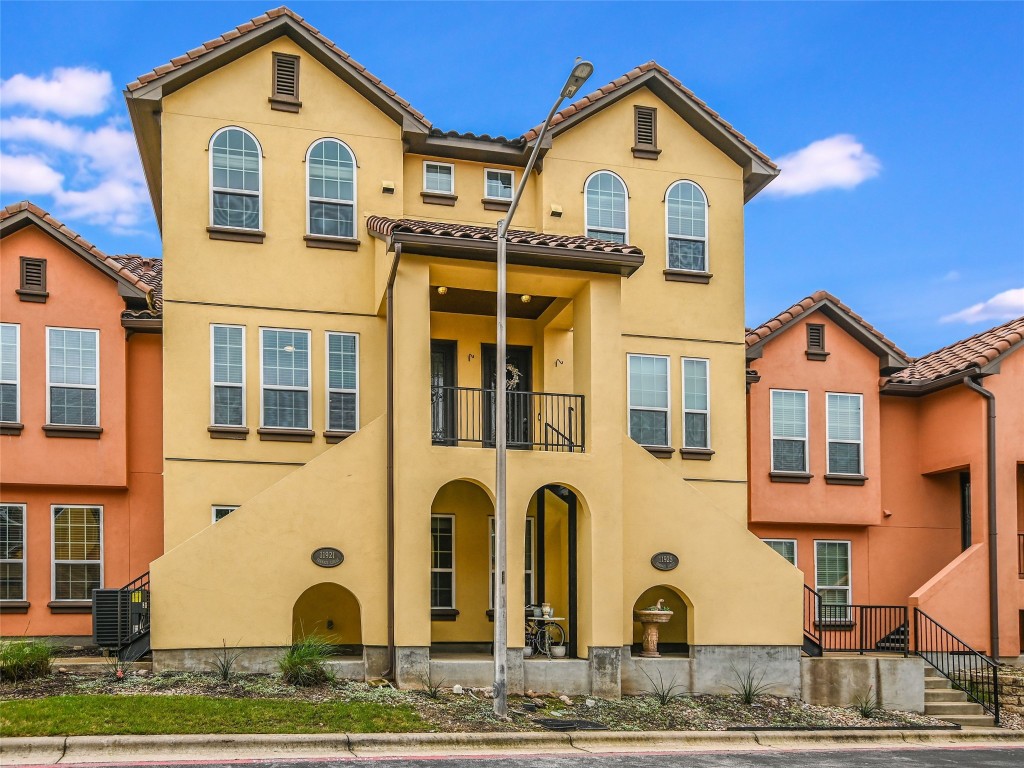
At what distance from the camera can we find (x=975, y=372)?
923 inches

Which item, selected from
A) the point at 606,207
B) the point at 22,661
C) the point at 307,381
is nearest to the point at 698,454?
the point at 606,207

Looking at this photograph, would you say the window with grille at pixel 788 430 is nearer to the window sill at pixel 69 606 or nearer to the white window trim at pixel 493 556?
the white window trim at pixel 493 556

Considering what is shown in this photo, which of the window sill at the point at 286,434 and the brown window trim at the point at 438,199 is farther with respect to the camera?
the brown window trim at the point at 438,199

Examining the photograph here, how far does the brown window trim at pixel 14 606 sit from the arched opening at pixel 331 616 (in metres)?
4.85

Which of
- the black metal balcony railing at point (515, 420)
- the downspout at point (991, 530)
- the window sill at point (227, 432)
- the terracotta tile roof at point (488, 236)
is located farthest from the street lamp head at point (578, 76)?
the downspout at point (991, 530)

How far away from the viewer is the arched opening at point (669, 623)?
2095cm

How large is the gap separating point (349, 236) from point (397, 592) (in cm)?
709

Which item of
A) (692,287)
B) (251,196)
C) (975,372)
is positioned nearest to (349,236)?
(251,196)

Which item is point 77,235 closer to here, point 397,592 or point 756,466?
point 397,592

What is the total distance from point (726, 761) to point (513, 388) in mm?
9118

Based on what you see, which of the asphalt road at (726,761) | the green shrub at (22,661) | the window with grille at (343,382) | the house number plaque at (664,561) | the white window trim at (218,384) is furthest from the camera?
the window with grille at (343,382)

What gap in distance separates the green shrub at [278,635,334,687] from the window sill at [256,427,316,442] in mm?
4316

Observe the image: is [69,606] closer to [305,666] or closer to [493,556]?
[305,666]

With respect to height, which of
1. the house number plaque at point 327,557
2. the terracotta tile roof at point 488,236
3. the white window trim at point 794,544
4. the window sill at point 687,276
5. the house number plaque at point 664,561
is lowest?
the white window trim at point 794,544
